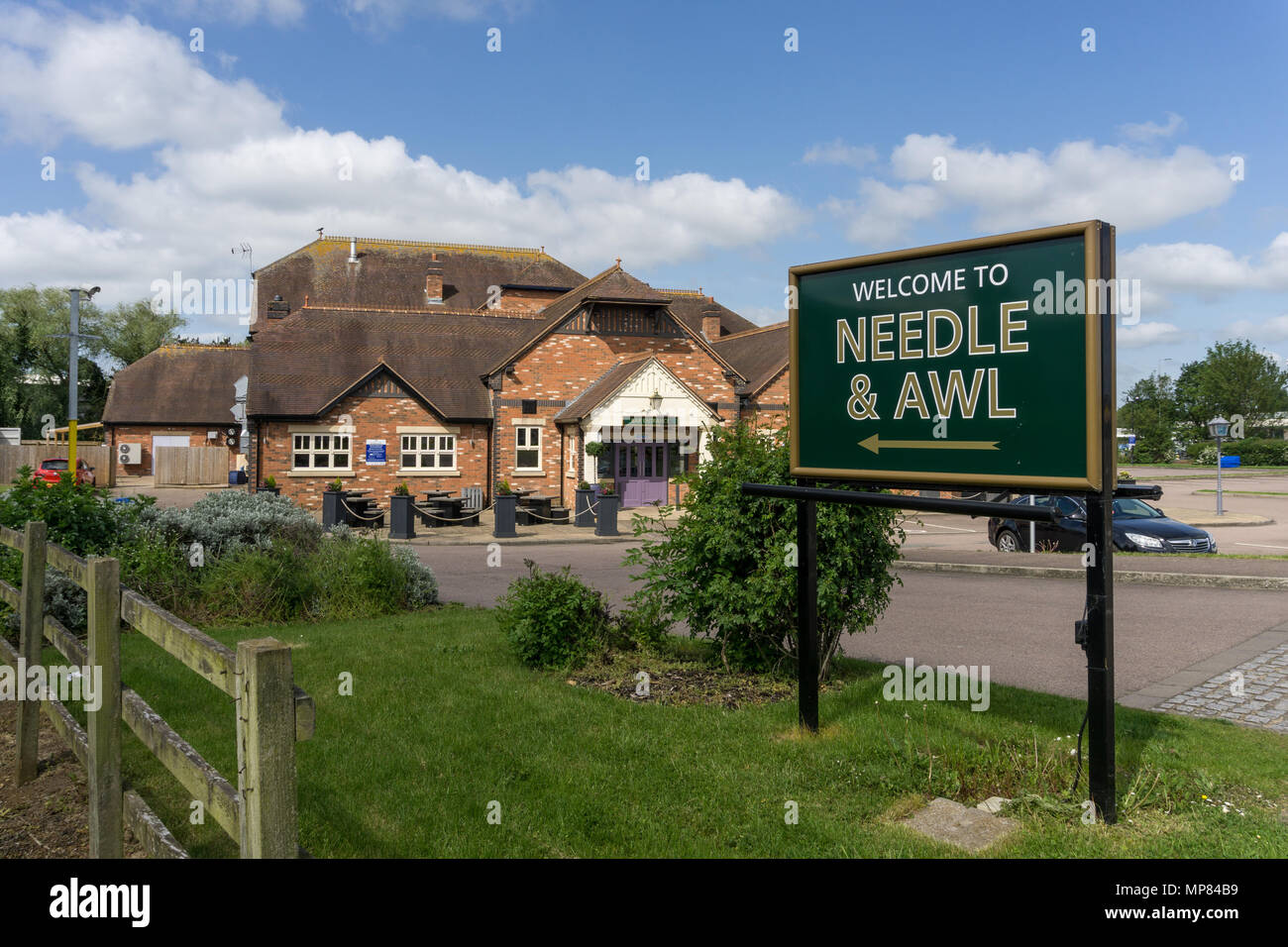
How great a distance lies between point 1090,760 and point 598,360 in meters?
27.7

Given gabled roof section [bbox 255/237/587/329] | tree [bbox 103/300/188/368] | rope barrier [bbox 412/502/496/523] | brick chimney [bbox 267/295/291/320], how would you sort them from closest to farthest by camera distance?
1. rope barrier [bbox 412/502/496/523]
2. brick chimney [bbox 267/295/291/320]
3. gabled roof section [bbox 255/237/587/329]
4. tree [bbox 103/300/188/368]

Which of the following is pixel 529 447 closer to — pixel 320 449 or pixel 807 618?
pixel 320 449

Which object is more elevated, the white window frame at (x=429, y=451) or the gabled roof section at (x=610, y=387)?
the gabled roof section at (x=610, y=387)

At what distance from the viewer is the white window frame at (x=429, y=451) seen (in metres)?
30.1

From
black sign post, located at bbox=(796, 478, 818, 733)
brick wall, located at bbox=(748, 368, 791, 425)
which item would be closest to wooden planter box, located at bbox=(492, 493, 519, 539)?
brick wall, located at bbox=(748, 368, 791, 425)

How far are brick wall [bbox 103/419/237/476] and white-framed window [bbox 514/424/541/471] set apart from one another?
897 inches

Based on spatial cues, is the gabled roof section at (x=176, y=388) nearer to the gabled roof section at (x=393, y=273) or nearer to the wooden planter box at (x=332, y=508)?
the gabled roof section at (x=393, y=273)

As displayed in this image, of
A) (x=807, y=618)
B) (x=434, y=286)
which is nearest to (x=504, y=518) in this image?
(x=807, y=618)

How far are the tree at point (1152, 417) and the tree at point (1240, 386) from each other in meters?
2.86

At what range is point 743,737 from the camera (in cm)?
607

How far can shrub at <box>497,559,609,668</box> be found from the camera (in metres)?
8.02

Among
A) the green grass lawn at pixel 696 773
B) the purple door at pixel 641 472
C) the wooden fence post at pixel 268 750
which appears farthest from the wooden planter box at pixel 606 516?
the wooden fence post at pixel 268 750

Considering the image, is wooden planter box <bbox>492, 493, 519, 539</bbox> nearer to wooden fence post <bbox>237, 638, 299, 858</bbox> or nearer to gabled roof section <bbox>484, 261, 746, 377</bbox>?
gabled roof section <bbox>484, 261, 746, 377</bbox>
